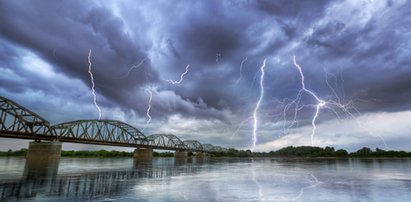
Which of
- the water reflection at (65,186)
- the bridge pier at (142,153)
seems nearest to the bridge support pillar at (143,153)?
the bridge pier at (142,153)

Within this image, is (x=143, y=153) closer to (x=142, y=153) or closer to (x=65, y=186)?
(x=142, y=153)

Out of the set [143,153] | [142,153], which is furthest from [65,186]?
[143,153]

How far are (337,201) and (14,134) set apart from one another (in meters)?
96.3

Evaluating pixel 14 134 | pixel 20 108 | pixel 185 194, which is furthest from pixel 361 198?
pixel 20 108

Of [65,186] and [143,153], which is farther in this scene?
[143,153]

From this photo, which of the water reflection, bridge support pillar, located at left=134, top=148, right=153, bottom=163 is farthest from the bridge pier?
the water reflection

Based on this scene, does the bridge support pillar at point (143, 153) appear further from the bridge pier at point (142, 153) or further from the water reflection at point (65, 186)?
the water reflection at point (65, 186)

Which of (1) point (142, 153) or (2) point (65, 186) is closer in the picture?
(2) point (65, 186)

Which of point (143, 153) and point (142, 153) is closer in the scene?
point (142, 153)

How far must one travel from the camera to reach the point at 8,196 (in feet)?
50.7

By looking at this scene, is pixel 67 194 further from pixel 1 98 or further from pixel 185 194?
pixel 1 98

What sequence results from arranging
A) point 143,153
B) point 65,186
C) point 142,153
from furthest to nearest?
point 143,153 < point 142,153 < point 65,186

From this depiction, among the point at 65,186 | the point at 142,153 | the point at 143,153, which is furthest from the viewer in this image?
the point at 143,153

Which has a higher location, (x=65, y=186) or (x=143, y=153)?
(x=143, y=153)
